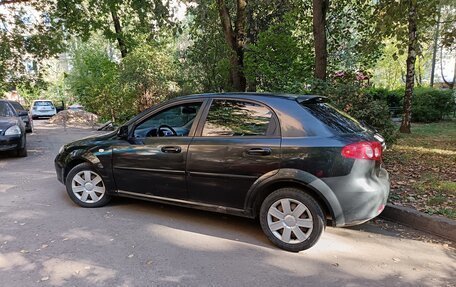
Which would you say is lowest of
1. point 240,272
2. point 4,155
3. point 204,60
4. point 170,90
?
point 240,272

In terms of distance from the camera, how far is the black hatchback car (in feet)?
11.9

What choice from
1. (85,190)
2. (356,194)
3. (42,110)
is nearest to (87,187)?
(85,190)

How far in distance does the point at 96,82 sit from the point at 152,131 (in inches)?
713

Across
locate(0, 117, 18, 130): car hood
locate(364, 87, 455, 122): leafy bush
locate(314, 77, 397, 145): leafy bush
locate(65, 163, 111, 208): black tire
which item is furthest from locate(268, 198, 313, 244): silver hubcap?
locate(364, 87, 455, 122): leafy bush

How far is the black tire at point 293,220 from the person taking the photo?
3.66 meters

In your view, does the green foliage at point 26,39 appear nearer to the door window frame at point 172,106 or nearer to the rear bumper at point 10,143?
the rear bumper at point 10,143

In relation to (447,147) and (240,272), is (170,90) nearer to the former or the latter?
(447,147)

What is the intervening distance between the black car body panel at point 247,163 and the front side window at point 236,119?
0.10 feet

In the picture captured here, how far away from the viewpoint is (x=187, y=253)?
3730 millimetres

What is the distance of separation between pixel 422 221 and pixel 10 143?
8.88m

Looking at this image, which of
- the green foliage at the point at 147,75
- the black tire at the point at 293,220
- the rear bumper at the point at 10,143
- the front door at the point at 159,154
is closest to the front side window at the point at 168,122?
the front door at the point at 159,154

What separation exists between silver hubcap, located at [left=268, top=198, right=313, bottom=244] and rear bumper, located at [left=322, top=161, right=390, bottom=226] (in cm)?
32

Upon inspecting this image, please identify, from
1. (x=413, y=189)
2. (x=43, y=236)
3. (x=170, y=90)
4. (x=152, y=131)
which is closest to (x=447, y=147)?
(x=413, y=189)

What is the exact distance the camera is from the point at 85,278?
3.24 m
